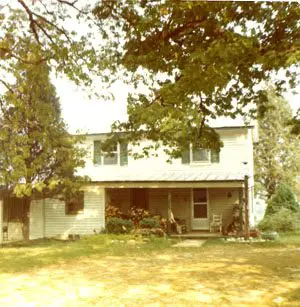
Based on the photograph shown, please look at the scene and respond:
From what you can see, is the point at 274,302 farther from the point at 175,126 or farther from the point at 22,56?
the point at 22,56

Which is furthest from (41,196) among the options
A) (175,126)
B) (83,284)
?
(83,284)

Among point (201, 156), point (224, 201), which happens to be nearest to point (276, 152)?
point (224, 201)

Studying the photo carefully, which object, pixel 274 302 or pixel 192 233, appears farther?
pixel 192 233

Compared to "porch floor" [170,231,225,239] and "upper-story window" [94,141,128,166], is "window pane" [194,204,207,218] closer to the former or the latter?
"porch floor" [170,231,225,239]

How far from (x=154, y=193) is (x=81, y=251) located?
9.77m

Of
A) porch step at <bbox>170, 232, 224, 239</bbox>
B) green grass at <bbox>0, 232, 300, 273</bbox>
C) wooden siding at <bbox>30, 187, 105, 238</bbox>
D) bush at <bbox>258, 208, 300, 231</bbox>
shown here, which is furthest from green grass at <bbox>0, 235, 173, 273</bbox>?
bush at <bbox>258, 208, 300, 231</bbox>

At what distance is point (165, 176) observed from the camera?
80.4 feet

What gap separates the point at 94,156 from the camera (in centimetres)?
2692

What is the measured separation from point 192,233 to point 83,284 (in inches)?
570

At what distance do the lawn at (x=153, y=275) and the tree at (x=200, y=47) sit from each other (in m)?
4.07

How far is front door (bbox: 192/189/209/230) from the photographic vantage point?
84.1 ft

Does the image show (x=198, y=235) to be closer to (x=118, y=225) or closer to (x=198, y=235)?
(x=198, y=235)

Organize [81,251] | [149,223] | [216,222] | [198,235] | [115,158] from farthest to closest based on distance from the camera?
1. [115,158]
2. [216,222]
3. [198,235]
4. [149,223]
5. [81,251]

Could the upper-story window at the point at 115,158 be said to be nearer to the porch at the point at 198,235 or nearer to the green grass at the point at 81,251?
the porch at the point at 198,235
